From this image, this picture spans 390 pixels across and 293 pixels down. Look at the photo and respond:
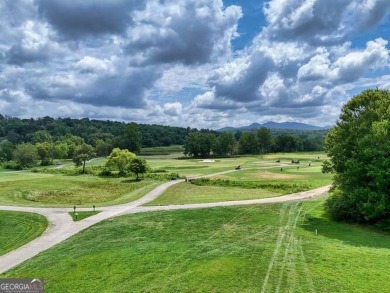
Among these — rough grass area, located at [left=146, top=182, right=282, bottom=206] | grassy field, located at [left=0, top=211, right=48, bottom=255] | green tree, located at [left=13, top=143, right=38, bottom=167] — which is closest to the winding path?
grassy field, located at [left=0, top=211, right=48, bottom=255]

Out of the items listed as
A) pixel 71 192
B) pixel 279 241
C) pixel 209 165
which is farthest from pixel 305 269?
pixel 209 165

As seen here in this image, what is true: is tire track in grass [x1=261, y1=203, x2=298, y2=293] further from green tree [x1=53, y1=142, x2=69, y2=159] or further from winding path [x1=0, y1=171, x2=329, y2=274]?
green tree [x1=53, y1=142, x2=69, y2=159]

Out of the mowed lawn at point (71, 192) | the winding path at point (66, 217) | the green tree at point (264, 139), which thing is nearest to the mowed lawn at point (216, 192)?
the winding path at point (66, 217)

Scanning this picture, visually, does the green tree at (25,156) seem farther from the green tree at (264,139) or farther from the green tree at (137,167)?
the green tree at (264,139)

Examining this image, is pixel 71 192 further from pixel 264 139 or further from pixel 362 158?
pixel 264 139

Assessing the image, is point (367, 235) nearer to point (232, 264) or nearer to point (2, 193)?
point (232, 264)

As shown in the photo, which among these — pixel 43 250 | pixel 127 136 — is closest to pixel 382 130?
pixel 43 250
